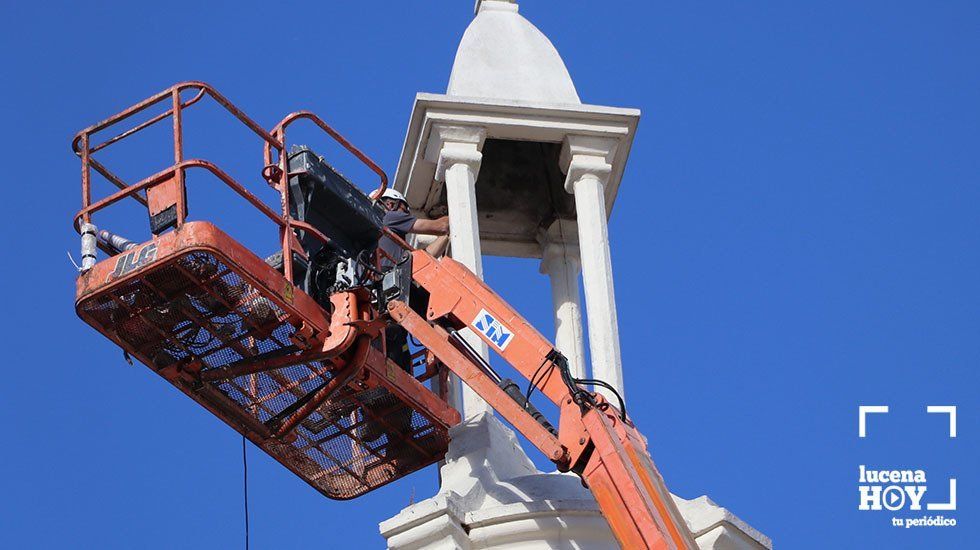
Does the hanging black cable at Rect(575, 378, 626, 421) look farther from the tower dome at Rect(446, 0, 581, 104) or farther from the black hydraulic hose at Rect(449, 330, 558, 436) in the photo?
the tower dome at Rect(446, 0, 581, 104)

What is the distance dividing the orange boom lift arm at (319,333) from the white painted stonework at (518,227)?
Result: 2.64 ft

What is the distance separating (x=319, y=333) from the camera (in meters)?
32.7

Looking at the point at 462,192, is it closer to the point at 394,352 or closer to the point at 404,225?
the point at 404,225

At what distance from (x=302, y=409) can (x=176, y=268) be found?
270cm

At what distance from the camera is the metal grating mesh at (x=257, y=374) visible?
105 ft

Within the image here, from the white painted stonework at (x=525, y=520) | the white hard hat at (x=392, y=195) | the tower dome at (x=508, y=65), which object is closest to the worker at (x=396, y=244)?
the white hard hat at (x=392, y=195)

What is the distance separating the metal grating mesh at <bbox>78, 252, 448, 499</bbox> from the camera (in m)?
32.0

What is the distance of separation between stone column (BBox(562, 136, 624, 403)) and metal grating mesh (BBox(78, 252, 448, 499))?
196 cm

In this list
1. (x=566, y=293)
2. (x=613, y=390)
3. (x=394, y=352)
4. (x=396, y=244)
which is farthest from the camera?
(x=566, y=293)

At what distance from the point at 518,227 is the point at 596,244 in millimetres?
3881

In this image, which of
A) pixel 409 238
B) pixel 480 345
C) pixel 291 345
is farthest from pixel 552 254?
pixel 291 345

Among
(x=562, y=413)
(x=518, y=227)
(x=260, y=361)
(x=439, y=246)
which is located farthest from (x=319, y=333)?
(x=518, y=227)

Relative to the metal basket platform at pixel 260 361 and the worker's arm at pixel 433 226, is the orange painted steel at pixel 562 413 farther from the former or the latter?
the worker's arm at pixel 433 226

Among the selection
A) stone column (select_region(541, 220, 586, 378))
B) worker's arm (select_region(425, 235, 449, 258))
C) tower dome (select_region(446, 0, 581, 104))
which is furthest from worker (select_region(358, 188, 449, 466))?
stone column (select_region(541, 220, 586, 378))
